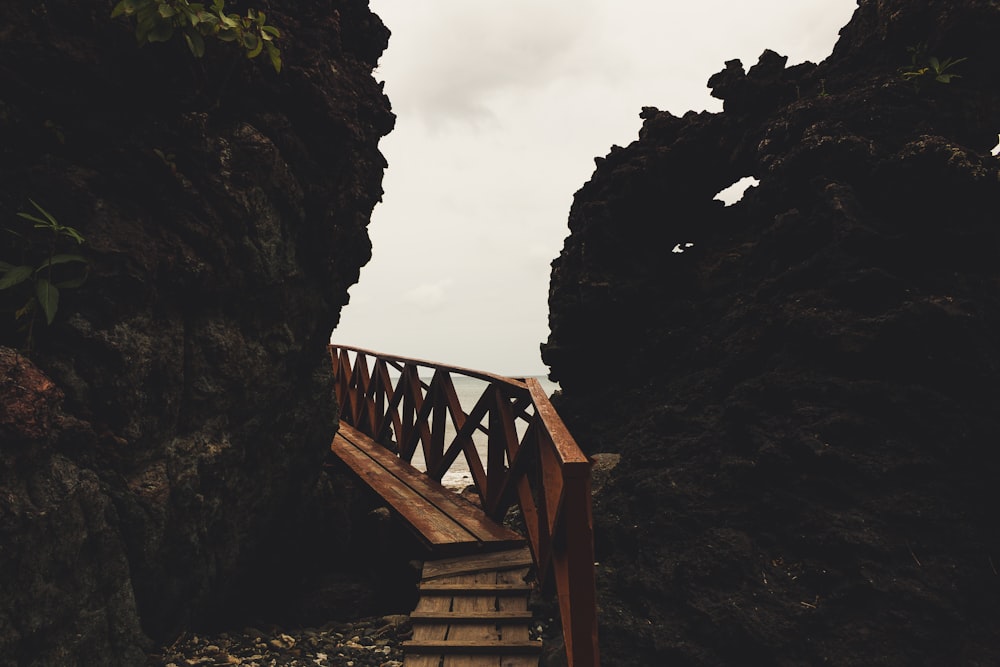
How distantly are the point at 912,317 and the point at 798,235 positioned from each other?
104 cm

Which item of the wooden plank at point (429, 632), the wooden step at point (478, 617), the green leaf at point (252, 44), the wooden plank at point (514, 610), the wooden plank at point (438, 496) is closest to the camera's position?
the green leaf at point (252, 44)

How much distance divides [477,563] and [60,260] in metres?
3.16

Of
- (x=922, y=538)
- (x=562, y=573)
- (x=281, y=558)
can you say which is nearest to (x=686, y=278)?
(x=922, y=538)

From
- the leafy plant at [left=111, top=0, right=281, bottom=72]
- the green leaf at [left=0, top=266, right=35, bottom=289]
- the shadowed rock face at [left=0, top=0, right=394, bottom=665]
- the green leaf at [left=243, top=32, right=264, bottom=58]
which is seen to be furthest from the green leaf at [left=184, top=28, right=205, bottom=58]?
the green leaf at [left=0, top=266, right=35, bottom=289]

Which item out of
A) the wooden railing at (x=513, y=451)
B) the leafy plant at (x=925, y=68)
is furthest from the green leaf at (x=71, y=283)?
the leafy plant at (x=925, y=68)

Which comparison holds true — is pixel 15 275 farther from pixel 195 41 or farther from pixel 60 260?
pixel 195 41

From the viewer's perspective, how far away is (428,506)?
488 centimetres

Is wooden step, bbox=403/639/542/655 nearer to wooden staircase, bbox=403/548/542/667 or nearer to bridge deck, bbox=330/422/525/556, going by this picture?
wooden staircase, bbox=403/548/542/667

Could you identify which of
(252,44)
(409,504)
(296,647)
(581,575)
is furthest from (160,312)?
(409,504)

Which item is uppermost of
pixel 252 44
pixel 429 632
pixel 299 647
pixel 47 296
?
pixel 252 44

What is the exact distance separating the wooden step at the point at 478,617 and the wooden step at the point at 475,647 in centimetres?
21

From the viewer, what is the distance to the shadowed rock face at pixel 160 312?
7.35 ft

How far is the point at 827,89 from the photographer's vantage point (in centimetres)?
450

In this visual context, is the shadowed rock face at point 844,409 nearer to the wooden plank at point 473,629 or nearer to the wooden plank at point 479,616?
the wooden plank at point 479,616
